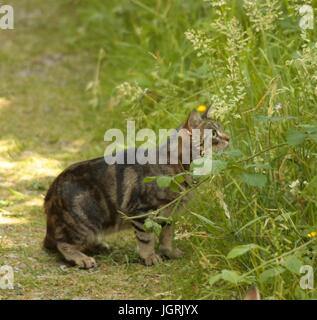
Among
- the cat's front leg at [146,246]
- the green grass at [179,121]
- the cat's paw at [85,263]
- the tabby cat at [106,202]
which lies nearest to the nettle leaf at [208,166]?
the green grass at [179,121]

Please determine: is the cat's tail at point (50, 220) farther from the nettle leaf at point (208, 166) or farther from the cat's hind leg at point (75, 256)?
the nettle leaf at point (208, 166)

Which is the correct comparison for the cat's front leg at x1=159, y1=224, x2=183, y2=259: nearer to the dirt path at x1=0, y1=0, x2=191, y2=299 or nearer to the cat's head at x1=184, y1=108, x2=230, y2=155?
the dirt path at x1=0, y1=0, x2=191, y2=299

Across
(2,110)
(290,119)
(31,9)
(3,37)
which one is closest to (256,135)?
(290,119)

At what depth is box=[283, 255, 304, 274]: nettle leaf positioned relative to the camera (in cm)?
368

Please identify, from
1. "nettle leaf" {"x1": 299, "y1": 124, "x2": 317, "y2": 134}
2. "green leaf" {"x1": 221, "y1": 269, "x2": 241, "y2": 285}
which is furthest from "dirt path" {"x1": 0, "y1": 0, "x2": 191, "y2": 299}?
"nettle leaf" {"x1": 299, "y1": 124, "x2": 317, "y2": 134}

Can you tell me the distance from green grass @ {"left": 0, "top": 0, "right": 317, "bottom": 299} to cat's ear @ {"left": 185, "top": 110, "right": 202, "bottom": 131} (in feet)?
0.53

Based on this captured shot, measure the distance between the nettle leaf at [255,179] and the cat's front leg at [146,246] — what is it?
92cm

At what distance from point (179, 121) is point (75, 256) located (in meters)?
1.34

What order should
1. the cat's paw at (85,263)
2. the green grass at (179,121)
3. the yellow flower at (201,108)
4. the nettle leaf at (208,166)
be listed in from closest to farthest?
the nettle leaf at (208,166), the green grass at (179,121), the cat's paw at (85,263), the yellow flower at (201,108)

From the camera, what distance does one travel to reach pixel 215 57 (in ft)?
17.7

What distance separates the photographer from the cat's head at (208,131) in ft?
15.5

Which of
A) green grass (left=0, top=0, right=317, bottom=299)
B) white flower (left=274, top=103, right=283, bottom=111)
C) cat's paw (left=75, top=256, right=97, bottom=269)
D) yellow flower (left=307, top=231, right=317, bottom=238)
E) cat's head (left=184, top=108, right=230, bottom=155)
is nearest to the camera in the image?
yellow flower (left=307, top=231, right=317, bottom=238)

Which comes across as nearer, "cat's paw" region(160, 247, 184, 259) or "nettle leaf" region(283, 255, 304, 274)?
"nettle leaf" region(283, 255, 304, 274)

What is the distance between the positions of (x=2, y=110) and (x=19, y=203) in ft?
6.01
